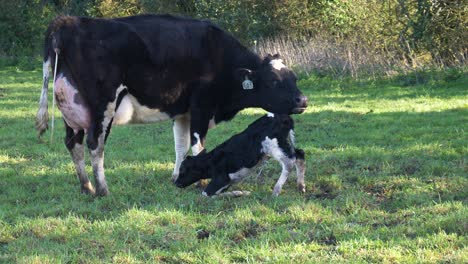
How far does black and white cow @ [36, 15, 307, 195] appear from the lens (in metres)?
8.23

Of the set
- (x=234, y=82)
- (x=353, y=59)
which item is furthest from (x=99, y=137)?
(x=353, y=59)

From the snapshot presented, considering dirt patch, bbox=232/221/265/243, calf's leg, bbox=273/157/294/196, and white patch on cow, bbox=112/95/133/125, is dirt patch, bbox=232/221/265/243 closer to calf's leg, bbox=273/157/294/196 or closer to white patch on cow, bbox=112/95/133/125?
calf's leg, bbox=273/157/294/196

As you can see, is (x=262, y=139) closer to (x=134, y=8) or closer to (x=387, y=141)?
(x=387, y=141)

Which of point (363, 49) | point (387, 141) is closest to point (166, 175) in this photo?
point (387, 141)

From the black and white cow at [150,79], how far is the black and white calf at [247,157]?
0.58 metres

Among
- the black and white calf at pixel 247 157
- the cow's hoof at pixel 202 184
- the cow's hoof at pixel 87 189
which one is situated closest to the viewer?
the black and white calf at pixel 247 157

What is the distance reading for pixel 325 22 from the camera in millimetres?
24719

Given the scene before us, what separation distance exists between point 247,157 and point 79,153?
2.15 metres

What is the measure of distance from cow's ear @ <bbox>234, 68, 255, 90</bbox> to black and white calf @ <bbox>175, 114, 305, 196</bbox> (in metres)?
0.81

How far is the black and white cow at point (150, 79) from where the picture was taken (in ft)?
27.0

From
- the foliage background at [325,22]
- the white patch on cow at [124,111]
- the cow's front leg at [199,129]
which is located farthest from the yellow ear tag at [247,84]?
the foliage background at [325,22]

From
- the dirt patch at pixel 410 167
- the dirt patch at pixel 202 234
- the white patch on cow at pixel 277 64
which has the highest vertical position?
the white patch on cow at pixel 277 64

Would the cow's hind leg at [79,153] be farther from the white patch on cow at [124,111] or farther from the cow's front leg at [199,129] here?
the cow's front leg at [199,129]

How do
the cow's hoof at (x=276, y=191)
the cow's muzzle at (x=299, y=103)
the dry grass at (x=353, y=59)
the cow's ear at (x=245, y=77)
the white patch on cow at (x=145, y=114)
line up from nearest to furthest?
the cow's hoof at (x=276, y=191) → the white patch on cow at (x=145, y=114) → the cow's ear at (x=245, y=77) → the cow's muzzle at (x=299, y=103) → the dry grass at (x=353, y=59)
